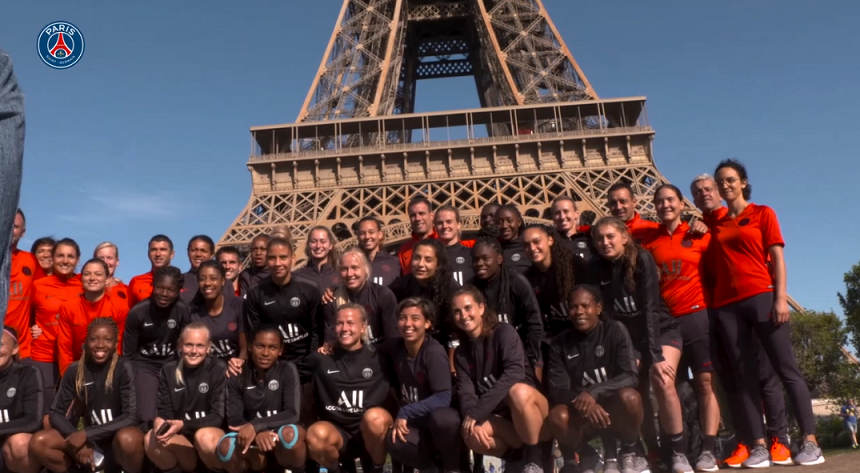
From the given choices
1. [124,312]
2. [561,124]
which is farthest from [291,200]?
[124,312]

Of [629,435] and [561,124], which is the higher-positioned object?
[561,124]

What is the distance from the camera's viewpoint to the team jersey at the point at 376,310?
5.71m

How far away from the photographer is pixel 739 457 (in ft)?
17.5

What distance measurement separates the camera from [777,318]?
5.22 meters

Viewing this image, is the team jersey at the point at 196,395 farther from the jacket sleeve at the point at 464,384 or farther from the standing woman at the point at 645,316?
the standing woman at the point at 645,316

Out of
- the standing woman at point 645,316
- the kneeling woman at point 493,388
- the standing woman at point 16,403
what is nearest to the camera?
the kneeling woman at point 493,388

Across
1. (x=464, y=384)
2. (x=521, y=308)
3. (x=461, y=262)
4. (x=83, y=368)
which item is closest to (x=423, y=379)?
(x=464, y=384)

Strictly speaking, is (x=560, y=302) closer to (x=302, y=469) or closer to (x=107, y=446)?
(x=302, y=469)

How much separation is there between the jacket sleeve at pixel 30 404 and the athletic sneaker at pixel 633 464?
190 inches

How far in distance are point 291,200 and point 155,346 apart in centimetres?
1894

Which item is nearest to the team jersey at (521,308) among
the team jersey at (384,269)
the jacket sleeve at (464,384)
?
the jacket sleeve at (464,384)

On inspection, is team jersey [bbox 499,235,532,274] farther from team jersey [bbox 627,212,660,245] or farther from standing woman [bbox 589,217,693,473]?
team jersey [bbox 627,212,660,245]

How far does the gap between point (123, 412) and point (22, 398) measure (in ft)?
3.30

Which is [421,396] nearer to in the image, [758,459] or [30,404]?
[758,459]
